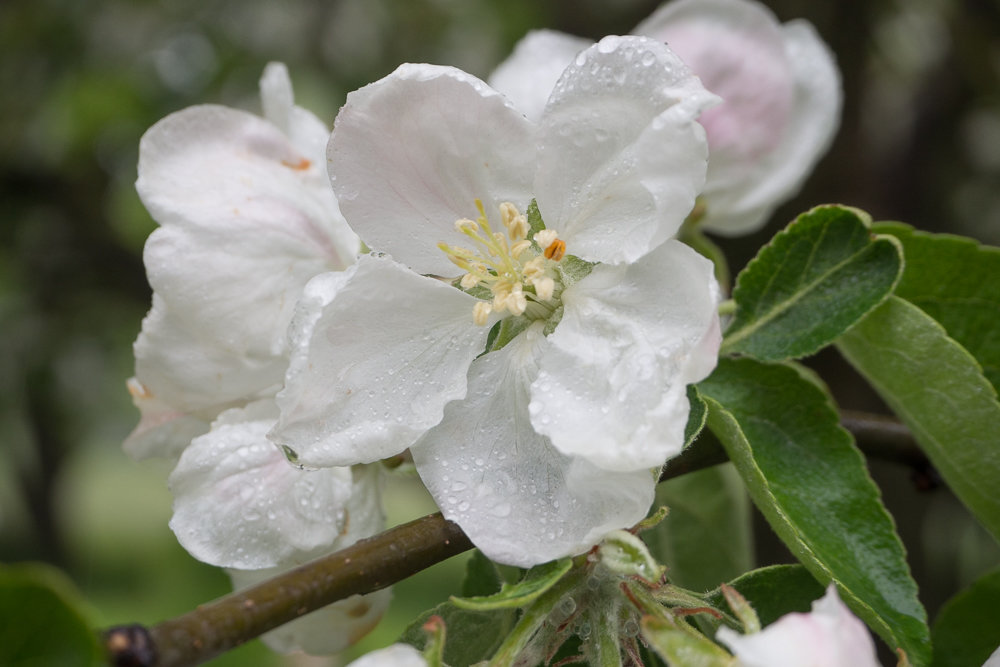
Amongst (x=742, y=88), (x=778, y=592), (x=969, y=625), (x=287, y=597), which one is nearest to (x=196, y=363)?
(x=287, y=597)

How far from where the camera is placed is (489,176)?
2.70 feet

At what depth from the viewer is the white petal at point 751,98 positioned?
3.70ft

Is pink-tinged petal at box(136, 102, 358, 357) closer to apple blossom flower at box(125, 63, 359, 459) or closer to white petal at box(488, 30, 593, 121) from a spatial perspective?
apple blossom flower at box(125, 63, 359, 459)

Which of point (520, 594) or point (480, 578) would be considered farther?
point (480, 578)

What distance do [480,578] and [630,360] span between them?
0.32 meters

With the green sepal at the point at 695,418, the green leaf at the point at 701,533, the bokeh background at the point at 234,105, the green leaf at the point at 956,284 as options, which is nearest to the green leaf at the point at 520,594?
the green sepal at the point at 695,418

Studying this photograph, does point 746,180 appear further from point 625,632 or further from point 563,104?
point 625,632

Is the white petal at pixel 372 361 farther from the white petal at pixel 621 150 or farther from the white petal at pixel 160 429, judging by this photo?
the white petal at pixel 160 429

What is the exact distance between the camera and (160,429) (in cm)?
98

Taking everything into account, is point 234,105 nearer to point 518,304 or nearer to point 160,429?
point 160,429

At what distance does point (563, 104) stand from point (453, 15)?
3065mm

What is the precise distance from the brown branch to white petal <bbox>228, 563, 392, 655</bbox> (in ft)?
0.74

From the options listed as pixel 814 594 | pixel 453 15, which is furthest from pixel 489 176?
pixel 453 15

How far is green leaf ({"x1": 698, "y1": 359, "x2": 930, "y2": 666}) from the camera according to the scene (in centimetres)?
77
